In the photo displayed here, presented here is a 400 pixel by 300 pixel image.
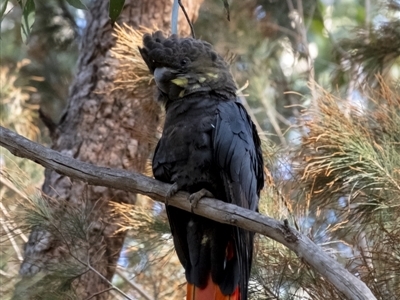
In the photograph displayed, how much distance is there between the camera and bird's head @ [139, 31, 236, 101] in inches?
81.0

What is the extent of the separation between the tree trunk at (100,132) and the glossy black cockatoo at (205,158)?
2.07 feet

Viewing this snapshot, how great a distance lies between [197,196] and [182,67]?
0.45m

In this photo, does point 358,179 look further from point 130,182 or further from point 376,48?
point 376,48

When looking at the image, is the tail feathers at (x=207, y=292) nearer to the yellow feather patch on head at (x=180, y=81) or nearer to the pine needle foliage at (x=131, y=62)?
the yellow feather patch on head at (x=180, y=81)

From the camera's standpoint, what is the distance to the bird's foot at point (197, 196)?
6.16ft

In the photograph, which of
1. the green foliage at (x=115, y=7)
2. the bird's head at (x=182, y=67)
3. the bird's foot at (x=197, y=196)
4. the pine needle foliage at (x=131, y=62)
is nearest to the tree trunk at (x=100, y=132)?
the pine needle foliage at (x=131, y=62)

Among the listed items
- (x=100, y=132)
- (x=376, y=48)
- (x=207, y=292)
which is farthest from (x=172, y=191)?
(x=376, y=48)

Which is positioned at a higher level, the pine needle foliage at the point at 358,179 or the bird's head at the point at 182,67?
the bird's head at the point at 182,67

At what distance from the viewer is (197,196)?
1.89 meters

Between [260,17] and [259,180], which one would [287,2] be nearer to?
[260,17]

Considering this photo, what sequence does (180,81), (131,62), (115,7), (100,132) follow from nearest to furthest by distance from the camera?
(115,7) < (180,81) < (131,62) < (100,132)

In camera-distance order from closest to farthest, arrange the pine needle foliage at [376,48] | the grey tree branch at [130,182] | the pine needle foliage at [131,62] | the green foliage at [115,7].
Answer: the grey tree branch at [130,182], the green foliage at [115,7], the pine needle foliage at [131,62], the pine needle foliage at [376,48]

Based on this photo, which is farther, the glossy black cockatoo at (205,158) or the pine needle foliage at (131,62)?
the pine needle foliage at (131,62)

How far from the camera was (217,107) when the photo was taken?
6.75ft
